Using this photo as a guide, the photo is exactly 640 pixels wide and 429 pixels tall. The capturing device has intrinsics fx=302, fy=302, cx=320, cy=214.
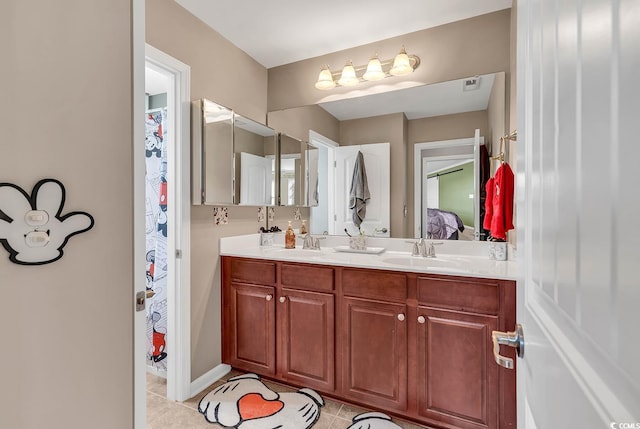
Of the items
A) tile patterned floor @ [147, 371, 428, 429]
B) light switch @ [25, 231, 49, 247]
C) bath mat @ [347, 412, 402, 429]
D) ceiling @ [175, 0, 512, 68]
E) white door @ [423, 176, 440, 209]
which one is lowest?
tile patterned floor @ [147, 371, 428, 429]

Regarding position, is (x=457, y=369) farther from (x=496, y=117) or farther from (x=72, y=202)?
(x=72, y=202)

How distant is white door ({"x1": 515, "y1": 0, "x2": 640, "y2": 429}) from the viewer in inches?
11.3

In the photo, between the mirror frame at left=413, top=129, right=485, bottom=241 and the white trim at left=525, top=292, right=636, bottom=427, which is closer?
the white trim at left=525, top=292, right=636, bottom=427

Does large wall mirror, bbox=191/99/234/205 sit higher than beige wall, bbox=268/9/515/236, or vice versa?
beige wall, bbox=268/9/515/236

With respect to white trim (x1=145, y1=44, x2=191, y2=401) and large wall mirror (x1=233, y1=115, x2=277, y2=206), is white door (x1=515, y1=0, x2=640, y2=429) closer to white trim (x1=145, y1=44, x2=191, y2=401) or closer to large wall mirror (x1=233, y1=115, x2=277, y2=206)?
white trim (x1=145, y1=44, x2=191, y2=401)

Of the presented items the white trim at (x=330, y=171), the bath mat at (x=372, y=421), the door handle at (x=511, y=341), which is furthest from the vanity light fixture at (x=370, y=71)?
the bath mat at (x=372, y=421)

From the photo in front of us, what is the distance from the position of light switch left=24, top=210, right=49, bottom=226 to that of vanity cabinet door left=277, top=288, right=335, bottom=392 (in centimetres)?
137

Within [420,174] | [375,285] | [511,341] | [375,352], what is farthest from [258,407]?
[420,174]

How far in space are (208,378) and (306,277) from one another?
40.8 inches

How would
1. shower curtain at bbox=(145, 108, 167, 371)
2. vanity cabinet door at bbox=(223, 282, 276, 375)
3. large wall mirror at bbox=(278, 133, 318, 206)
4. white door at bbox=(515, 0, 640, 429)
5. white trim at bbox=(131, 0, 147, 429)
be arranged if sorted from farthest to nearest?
large wall mirror at bbox=(278, 133, 318, 206) < shower curtain at bbox=(145, 108, 167, 371) < vanity cabinet door at bbox=(223, 282, 276, 375) < white trim at bbox=(131, 0, 147, 429) < white door at bbox=(515, 0, 640, 429)

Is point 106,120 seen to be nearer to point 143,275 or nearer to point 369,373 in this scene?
point 143,275

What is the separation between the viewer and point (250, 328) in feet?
7.13

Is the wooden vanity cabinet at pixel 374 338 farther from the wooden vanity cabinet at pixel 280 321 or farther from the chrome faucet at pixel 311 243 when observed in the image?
the chrome faucet at pixel 311 243

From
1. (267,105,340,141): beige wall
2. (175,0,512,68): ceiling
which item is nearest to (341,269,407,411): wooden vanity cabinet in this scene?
(267,105,340,141): beige wall
